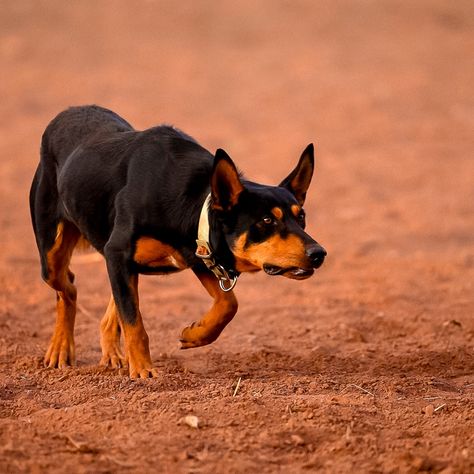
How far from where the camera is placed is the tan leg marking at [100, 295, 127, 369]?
7.57 meters

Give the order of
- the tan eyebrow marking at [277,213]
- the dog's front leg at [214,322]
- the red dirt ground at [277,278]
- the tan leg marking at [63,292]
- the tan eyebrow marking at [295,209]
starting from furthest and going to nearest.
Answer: the tan leg marking at [63,292] → the dog's front leg at [214,322] → the tan eyebrow marking at [295,209] → the tan eyebrow marking at [277,213] → the red dirt ground at [277,278]

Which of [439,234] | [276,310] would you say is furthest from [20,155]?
[276,310]

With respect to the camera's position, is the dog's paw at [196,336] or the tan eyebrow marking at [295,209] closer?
the tan eyebrow marking at [295,209]

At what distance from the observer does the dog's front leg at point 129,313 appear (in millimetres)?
6703

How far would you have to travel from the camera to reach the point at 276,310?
A: 1003 centimetres

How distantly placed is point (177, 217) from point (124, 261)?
453 mm

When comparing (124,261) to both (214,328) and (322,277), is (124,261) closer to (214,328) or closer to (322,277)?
(214,328)

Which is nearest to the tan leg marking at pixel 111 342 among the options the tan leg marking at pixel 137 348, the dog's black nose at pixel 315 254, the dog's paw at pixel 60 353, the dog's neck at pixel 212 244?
the dog's paw at pixel 60 353

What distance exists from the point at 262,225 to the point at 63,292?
215cm

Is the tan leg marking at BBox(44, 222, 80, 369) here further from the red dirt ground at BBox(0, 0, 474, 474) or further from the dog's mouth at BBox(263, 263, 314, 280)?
the dog's mouth at BBox(263, 263, 314, 280)

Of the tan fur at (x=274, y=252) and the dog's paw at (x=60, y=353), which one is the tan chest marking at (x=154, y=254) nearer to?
the tan fur at (x=274, y=252)

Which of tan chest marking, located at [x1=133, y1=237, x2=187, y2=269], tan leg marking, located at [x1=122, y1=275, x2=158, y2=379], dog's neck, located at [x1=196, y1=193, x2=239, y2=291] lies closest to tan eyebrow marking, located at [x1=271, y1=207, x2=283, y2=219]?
dog's neck, located at [x1=196, y1=193, x2=239, y2=291]

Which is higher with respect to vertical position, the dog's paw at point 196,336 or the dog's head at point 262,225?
the dog's head at point 262,225

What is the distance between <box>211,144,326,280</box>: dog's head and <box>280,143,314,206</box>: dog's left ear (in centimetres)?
30
